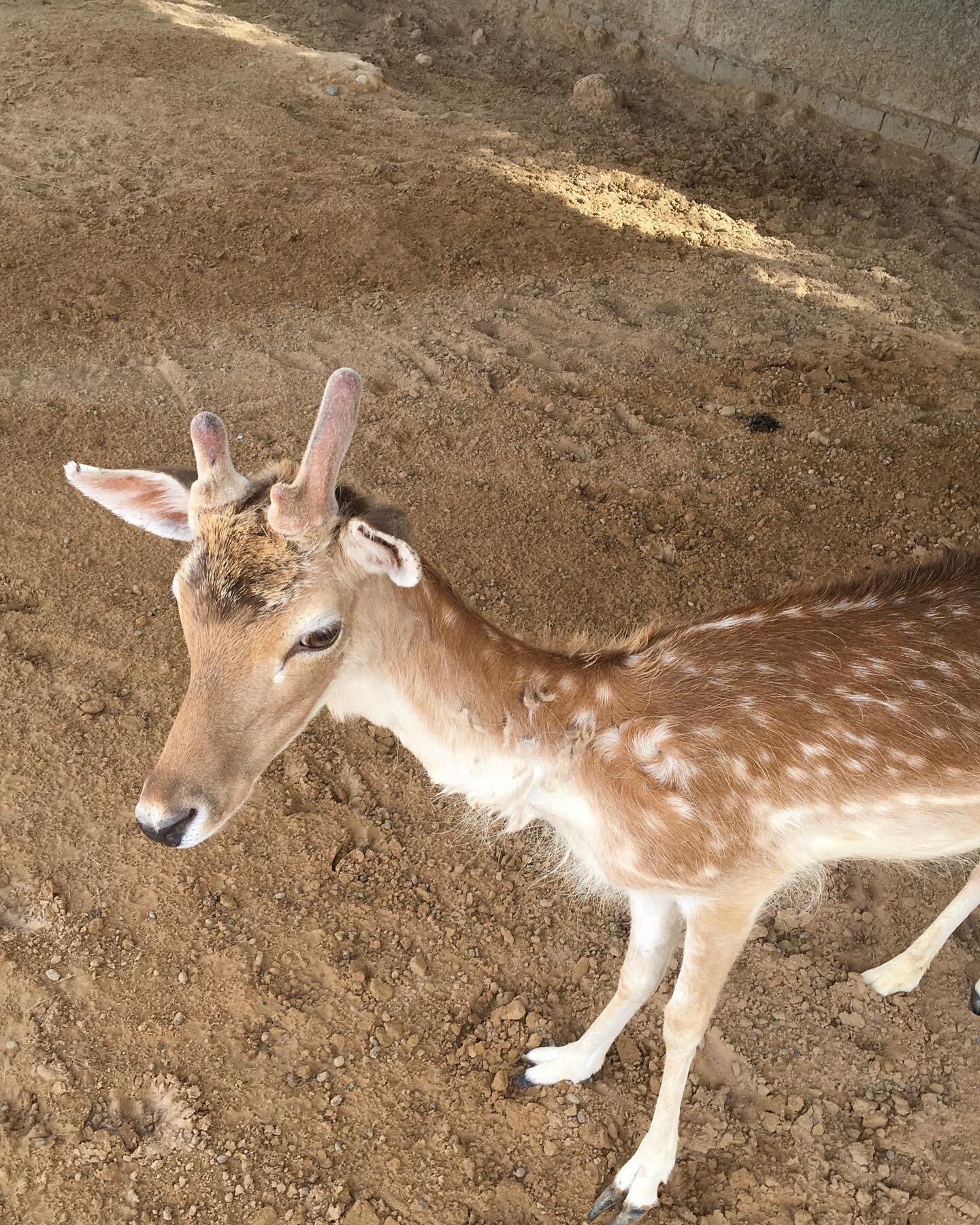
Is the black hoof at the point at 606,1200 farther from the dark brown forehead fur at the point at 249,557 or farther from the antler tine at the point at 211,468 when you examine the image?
the antler tine at the point at 211,468

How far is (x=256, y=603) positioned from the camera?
246 cm

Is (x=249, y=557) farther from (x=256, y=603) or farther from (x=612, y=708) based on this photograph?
(x=612, y=708)

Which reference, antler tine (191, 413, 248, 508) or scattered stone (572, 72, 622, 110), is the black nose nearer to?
antler tine (191, 413, 248, 508)

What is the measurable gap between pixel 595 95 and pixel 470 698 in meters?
7.20

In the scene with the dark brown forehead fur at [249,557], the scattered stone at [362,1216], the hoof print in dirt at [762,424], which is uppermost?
the dark brown forehead fur at [249,557]

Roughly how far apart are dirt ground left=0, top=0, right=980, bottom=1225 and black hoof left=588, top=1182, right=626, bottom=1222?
58 millimetres

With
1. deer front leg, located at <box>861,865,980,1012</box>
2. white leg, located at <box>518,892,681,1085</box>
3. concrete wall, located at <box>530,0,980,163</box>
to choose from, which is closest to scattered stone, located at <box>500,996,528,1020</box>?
white leg, located at <box>518,892,681,1085</box>

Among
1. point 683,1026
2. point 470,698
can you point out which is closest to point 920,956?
point 683,1026

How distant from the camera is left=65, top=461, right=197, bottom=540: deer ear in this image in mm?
2666

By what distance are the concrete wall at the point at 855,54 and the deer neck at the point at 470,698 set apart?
691cm

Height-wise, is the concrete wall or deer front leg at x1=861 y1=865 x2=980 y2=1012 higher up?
the concrete wall

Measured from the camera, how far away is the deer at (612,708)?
8.15 ft

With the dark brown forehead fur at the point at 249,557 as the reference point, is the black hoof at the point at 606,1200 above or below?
below

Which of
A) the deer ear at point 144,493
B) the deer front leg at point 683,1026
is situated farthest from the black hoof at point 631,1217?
the deer ear at point 144,493
